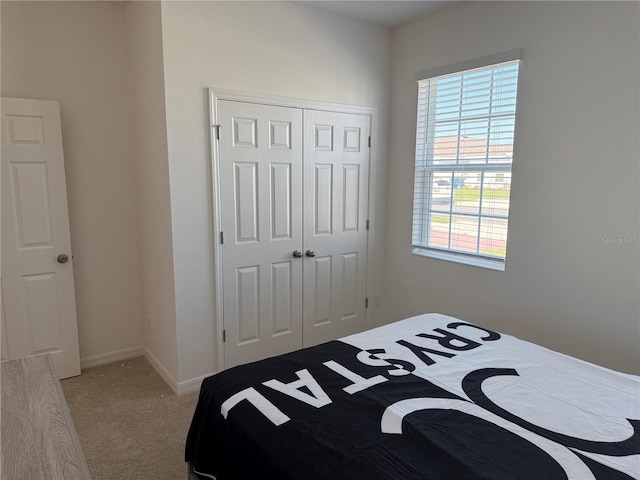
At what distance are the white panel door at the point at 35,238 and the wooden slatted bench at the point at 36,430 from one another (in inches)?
62.2

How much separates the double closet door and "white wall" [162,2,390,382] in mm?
137

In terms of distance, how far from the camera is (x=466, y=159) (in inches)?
125

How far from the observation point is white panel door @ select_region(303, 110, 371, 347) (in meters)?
3.34

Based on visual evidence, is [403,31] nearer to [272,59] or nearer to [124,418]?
[272,59]

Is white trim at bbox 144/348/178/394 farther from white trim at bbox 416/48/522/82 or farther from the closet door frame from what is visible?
white trim at bbox 416/48/522/82

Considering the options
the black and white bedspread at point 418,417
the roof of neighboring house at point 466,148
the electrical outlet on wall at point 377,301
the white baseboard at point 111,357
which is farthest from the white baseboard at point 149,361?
the roof of neighboring house at point 466,148

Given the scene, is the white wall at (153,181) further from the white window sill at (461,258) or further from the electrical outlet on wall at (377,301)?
the white window sill at (461,258)

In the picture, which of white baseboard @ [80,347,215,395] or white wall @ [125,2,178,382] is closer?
white wall @ [125,2,178,382]

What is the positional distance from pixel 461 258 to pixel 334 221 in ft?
3.41

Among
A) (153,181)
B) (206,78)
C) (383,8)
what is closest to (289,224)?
(153,181)

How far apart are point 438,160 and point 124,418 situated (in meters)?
2.85

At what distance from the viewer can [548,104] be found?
268cm

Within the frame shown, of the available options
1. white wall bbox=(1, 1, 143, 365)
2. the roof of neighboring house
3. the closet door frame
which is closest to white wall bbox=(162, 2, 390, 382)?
the closet door frame

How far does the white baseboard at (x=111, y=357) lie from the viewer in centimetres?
329
